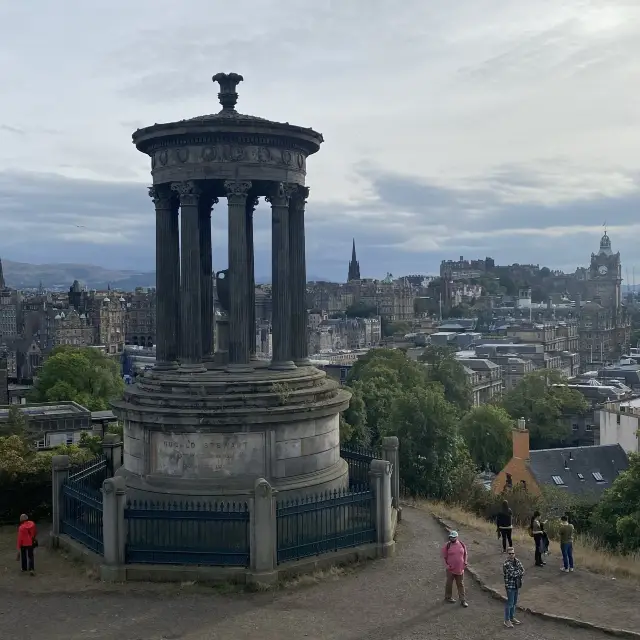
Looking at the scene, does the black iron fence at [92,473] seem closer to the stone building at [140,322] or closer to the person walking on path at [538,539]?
the person walking on path at [538,539]

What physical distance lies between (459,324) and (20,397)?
11943 centimetres

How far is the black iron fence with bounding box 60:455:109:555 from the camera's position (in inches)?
680

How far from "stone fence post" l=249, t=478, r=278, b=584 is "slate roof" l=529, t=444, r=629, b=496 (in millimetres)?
36907

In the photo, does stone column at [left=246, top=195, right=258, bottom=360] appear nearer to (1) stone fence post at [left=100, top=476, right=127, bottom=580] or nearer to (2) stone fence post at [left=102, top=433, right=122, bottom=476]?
(2) stone fence post at [left=102, top=433, right=122, bottom=476]

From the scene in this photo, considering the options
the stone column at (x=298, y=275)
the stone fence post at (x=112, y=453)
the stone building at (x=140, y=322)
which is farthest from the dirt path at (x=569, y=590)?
the stone building at (x=140, y=322)

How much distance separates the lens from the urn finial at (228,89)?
20016 millimetres

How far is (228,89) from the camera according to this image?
2005cm

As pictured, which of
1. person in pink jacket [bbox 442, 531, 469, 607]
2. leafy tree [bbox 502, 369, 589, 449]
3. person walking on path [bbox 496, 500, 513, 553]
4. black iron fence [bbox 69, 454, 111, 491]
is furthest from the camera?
leafy tree [bbox 502, 369, 589, 449]

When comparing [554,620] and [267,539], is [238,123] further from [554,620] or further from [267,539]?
[554,620]

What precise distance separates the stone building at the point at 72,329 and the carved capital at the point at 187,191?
117 metres

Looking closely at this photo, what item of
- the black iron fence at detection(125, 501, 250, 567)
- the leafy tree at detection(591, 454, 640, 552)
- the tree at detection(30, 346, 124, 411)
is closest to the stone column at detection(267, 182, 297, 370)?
the black iron fence at detection(125, 501, 250, 567)

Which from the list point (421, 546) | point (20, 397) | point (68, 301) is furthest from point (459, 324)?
point (421, 546)

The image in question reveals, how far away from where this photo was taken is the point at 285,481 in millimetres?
17891

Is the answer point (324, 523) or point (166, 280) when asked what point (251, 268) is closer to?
point (166, 280)
